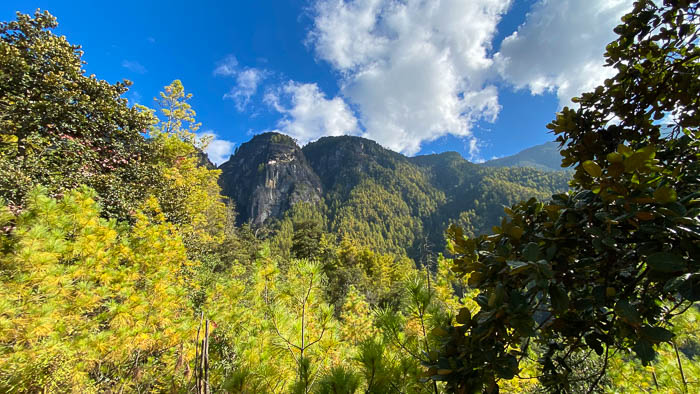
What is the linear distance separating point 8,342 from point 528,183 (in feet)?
346

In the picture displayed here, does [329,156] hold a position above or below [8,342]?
above

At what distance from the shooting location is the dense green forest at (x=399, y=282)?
0.65m

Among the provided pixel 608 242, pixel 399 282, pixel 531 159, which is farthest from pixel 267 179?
pixel 531 159

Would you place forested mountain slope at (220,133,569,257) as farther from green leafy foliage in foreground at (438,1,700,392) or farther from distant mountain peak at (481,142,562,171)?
distant mountain peak at (481,142,562,171)

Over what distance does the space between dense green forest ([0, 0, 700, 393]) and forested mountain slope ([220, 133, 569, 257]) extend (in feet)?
220

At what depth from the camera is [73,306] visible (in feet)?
8.62

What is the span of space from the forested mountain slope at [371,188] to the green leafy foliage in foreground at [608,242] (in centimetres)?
6969

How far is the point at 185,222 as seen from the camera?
27.6 ft

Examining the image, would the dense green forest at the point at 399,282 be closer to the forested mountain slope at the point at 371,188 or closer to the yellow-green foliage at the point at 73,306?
the yellow-green foliage at the point at 73,306

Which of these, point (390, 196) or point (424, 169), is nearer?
point (390, 196)

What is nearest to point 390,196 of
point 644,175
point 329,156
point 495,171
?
point 329,156

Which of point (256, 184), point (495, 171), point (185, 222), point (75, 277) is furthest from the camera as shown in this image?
point (495, 171)

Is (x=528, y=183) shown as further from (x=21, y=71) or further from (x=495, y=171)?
(x=21, y=71)

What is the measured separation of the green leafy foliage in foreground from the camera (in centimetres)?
57
